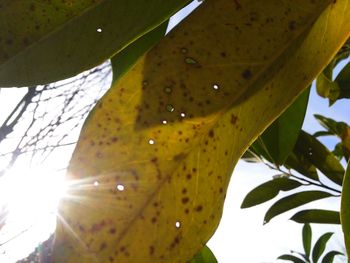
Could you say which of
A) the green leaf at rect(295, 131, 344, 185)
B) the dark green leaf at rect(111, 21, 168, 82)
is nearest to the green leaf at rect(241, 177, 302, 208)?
the green leaf at rect(295, 131, 344, 185)

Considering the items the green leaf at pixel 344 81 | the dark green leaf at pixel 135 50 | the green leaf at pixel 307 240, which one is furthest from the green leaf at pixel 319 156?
the green leaf at pixel 307 240

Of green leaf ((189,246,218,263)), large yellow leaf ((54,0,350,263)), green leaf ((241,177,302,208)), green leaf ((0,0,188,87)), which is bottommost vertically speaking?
green leaf ((189,246,218,263))

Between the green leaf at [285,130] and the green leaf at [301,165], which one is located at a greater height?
the green leaf at [301,165]

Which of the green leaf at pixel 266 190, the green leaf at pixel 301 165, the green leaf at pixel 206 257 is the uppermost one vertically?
the green leaf at pixel 301 165

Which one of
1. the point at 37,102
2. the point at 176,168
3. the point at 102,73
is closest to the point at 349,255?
the point at 176,168

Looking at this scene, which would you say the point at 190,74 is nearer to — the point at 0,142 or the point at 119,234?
the point at 119,234

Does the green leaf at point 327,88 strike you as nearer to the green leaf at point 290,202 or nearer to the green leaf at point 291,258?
the green leaf at point 290,202

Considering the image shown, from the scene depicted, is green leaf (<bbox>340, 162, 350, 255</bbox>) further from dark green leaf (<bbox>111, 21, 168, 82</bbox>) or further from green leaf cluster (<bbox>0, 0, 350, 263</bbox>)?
dark green leaf (<bbox>111, 21, 168, 82</bbox>)
